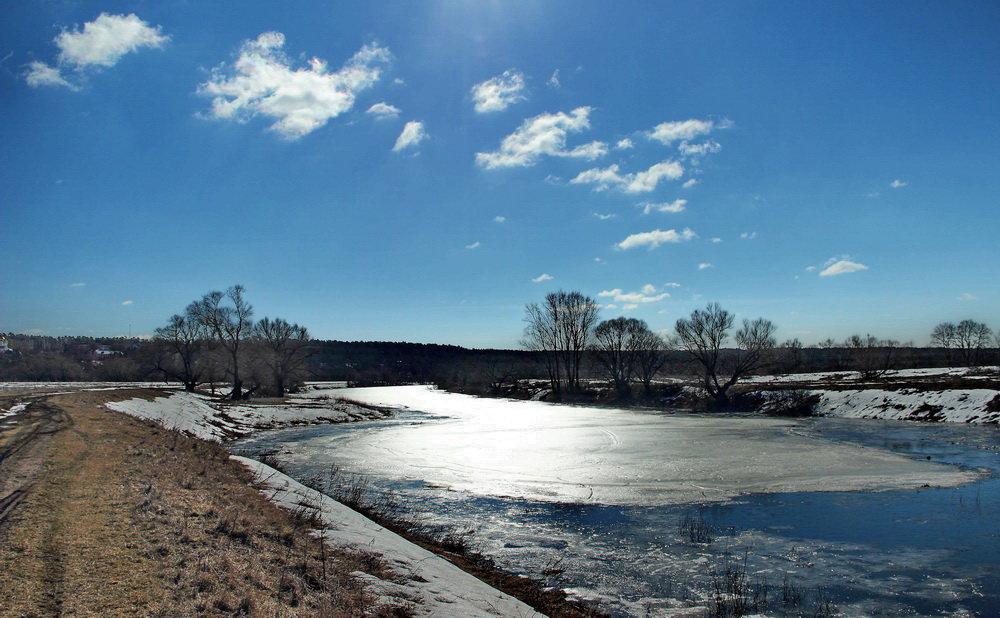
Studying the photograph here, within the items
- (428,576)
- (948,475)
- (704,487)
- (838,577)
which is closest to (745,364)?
(948,475)

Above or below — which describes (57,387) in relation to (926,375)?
below

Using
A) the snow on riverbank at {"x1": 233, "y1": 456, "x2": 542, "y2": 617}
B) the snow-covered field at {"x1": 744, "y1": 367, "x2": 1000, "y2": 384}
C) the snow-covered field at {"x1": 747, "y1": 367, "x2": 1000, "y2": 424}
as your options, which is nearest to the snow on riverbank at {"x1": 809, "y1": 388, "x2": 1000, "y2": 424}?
the snow-covered field at {"x1": 747, "y1": 367, "x2": 1000, "y2": 424}

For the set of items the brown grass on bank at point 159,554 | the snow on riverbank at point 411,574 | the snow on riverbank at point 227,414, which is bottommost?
the snow on riverbank at point 227,414

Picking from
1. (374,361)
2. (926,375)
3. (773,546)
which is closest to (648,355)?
(926,375)

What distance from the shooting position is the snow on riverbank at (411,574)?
6.67m

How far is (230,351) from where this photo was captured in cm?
5584

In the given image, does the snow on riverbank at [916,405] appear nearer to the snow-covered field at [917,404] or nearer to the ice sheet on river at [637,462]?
the snow-covered field at [917,404]

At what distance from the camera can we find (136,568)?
5.80 m

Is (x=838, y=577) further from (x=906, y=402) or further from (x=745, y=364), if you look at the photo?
(x=745, y=364)

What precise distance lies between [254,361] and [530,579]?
58032mm

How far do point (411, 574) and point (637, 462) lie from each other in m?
13.6

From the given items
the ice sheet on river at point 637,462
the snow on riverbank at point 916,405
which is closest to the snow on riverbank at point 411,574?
the ice sheet on river at point 637,462

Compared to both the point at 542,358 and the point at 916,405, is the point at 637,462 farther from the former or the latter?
the point at 542,358

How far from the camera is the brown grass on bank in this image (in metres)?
5.09
